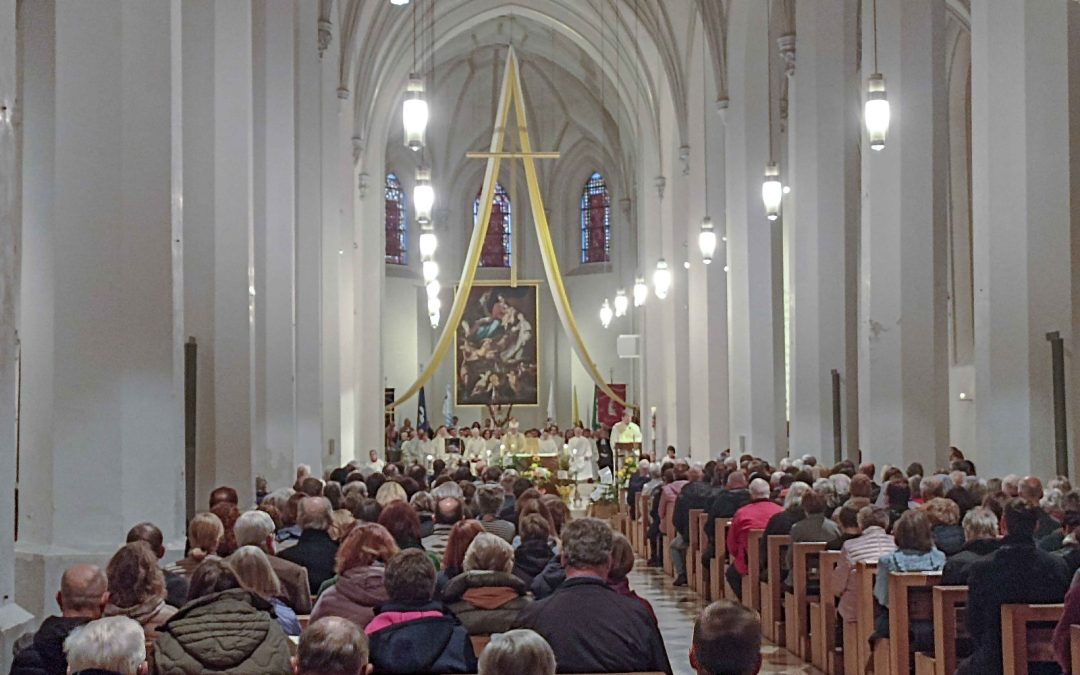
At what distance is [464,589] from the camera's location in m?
5.86

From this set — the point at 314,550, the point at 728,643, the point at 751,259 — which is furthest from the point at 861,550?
the point at 751,259

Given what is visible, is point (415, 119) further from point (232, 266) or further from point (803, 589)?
point (803, 589)

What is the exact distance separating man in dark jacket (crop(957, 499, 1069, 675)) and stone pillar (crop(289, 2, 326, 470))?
11178 mm

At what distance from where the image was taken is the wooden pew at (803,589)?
965 centimetres

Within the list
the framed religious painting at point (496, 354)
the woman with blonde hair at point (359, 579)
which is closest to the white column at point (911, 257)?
the woman with blonde hair at point (359, 579)

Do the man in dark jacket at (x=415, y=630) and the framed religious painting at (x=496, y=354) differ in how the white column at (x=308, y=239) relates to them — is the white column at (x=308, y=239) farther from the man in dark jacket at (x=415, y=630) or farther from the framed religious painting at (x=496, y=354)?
the framed religious painting at (x=496, y=354)

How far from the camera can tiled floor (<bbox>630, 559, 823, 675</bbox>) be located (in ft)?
30.8

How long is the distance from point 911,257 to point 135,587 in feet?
32.0

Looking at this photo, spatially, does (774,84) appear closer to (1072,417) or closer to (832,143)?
(832,143)

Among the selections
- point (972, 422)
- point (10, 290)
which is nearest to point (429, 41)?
point (972, 422)

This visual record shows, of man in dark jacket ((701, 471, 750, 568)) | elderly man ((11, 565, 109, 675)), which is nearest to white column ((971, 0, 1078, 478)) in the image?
man in dark jacket ((701, 471, 750, 568))

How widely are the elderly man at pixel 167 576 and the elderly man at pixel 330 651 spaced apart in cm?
214

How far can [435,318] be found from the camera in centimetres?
2908

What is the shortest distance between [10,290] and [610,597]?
2.32m
